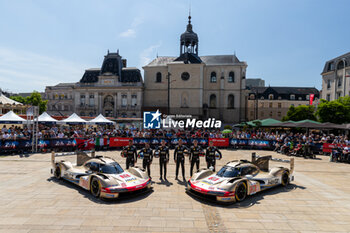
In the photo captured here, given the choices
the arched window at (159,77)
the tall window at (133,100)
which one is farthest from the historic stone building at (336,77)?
the tall window at (133,100)

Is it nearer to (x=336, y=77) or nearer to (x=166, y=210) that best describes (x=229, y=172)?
(x=166, y=210)

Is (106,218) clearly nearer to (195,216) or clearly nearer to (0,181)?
(195,216)

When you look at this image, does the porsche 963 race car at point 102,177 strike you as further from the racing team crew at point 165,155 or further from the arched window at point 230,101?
the arched window at point 230,101

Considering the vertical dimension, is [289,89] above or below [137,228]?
above

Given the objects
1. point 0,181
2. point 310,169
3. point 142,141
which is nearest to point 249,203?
point 310,169

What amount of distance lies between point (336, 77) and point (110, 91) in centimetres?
4975

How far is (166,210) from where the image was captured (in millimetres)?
7043

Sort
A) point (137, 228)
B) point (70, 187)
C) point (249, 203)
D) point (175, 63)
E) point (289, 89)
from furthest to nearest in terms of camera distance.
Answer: point (289, 89)
point (175, 63)
point (70, 187)
point (249, 203)
point (137, 228)

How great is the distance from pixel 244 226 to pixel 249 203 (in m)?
1.93

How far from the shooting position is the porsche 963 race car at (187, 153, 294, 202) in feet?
24.6

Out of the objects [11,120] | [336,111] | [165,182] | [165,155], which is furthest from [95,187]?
[336,111]

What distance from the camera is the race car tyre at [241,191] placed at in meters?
7.66

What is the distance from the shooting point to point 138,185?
8016 mm

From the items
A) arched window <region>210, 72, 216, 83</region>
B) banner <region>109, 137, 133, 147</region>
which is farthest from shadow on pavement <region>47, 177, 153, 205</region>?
arched window <region>210, 72, 216, 83</region>
